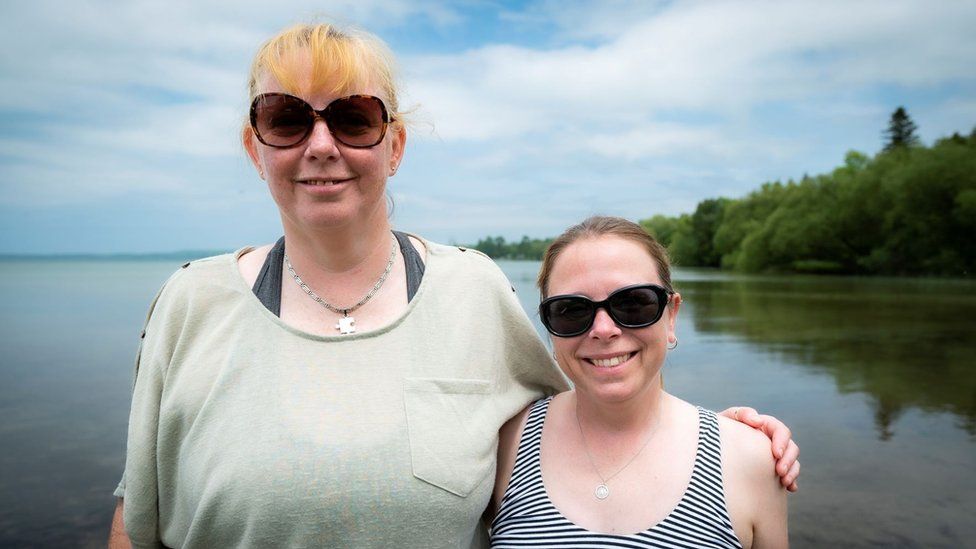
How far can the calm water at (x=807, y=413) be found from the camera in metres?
7.19

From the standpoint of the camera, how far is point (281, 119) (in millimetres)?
2320

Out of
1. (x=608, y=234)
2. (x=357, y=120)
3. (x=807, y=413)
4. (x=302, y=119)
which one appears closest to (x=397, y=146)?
(x=357, y=120)

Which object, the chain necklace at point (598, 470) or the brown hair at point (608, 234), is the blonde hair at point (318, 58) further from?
the chain necklace at point (598, 470)

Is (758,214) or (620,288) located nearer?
(620,288)

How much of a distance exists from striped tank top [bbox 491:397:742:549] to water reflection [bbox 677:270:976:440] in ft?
28.6

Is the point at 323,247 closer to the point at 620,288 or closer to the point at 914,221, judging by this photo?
the point at 620,288

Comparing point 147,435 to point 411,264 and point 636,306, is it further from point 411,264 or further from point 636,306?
point 636,306

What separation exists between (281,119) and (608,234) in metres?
1.33

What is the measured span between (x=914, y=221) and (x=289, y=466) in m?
63.6

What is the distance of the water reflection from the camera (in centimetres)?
1205

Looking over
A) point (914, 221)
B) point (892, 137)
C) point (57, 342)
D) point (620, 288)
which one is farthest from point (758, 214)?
point (620, 288)

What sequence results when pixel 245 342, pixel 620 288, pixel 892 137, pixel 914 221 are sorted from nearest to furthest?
pixel 245 342, pixel 620 288, pixel 914 221, pixel 892 137

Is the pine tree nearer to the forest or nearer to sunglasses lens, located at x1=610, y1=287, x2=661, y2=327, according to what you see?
the forest

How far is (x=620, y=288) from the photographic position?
8.42 feet
